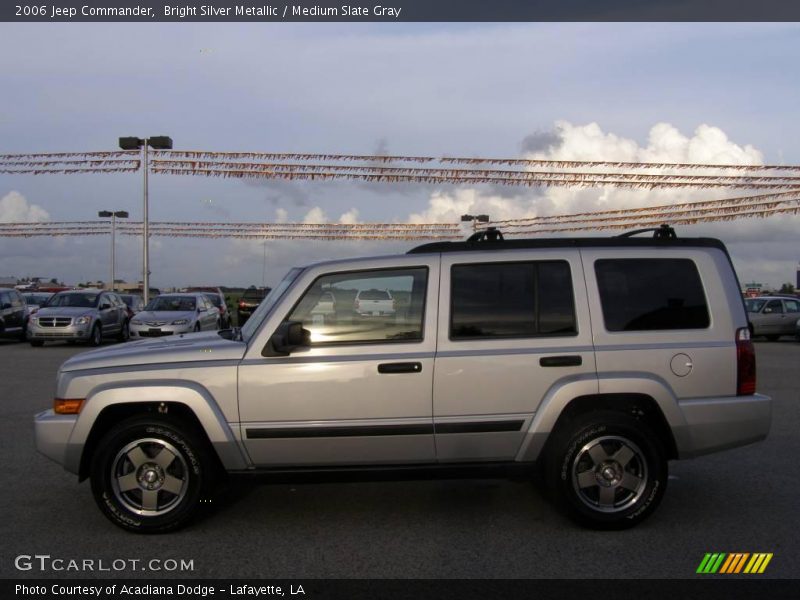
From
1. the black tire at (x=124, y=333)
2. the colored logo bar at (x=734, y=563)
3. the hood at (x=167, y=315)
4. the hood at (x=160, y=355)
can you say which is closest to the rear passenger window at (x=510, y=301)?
the hood at (x=160, y=355)

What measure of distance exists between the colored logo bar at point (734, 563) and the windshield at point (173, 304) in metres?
19.4

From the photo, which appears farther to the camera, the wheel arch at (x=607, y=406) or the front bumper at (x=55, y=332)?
the front bumper at (x=55, y=332)

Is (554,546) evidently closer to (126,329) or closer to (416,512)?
(416,512)

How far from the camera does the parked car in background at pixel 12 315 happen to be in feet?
78.1

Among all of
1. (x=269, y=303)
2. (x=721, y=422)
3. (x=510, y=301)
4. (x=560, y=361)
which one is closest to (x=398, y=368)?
(x=510, y=301)

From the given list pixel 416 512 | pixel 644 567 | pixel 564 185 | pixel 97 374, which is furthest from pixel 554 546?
pixel 564 185

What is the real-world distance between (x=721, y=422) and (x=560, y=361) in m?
1.16

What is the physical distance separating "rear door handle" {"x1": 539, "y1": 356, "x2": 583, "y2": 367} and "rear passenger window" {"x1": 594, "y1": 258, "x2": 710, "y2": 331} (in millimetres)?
347

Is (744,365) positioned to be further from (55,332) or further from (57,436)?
(55,332)

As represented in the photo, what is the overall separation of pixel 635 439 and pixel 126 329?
2315cm

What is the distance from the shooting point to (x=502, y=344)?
5289mm

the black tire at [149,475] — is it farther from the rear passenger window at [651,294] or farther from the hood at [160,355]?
the rear passenger window at [651,294]
